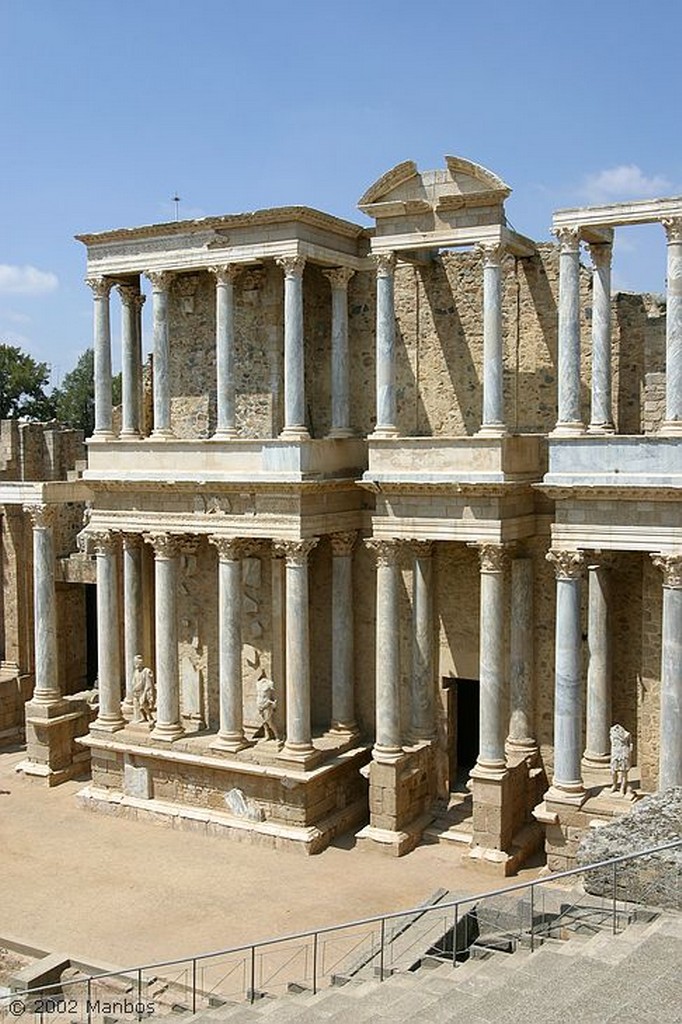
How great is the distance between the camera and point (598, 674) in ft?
61.9

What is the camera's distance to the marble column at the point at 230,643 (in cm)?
2106

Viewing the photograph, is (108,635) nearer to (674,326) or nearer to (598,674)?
(598,674)

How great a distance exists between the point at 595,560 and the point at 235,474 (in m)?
6.83

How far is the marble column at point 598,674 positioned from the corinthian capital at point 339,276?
7362 mm

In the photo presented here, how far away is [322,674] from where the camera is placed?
22719 millimetres

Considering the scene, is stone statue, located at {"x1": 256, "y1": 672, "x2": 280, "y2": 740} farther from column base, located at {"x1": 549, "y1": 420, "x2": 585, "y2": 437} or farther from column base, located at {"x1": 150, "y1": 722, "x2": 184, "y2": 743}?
column base, located at {"x1": 549, "y1": 420, "x2": 585, "y2": 437}

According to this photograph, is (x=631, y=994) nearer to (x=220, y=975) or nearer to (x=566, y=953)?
(x=566, y=953)

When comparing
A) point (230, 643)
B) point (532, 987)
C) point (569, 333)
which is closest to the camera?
point (532, 987)

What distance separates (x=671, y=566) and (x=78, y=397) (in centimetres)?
5637

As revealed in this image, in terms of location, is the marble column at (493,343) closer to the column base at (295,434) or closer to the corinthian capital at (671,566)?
the column base at (295,434)

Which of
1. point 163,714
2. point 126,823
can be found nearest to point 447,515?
point 163,714

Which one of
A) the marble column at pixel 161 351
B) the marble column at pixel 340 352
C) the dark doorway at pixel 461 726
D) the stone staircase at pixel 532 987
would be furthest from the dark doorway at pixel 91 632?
the stone staircase at pixel 532 987

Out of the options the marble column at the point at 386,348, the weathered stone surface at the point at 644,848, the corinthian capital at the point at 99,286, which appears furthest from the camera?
the corinthian capital at the point at 99,286

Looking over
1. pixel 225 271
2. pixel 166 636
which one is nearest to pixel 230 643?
pixel 166 636
